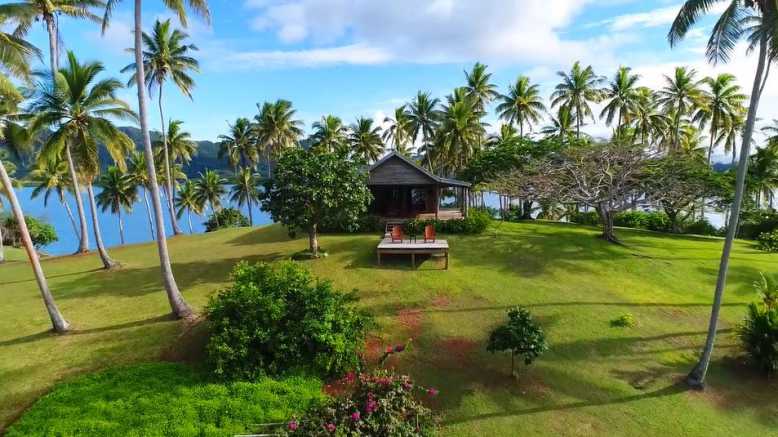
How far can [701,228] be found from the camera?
32.6 metres

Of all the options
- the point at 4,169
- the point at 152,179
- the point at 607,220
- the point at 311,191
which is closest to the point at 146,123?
the point at 152,179

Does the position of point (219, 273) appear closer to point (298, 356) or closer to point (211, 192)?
point (298, 356)

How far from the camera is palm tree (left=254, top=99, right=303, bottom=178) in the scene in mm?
42062

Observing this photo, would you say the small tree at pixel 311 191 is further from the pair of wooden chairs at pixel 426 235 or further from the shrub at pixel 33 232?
the shrub at pixel 33 232

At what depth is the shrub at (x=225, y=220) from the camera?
4453 cm

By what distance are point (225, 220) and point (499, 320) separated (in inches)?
1508

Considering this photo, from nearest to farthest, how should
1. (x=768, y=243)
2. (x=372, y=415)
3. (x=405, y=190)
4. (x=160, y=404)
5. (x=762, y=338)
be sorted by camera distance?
(x=372, y=415) < (x=160, y=404) < (x=762, y=338) < (x=768, y=243) < (x=405, y=190)

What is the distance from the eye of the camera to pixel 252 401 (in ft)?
30.7

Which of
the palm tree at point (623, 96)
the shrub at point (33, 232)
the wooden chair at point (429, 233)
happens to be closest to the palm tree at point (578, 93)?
A: the palm tree at point (623, 96)

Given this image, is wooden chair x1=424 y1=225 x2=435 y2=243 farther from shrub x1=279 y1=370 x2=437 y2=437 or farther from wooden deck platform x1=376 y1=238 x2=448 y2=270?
shrub x1=279 y1=370 x2=437 y2=437

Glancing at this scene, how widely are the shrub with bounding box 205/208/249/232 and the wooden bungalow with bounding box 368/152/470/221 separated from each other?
907 inches

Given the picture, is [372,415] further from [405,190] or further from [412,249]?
[405,190]

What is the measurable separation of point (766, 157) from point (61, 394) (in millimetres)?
42385

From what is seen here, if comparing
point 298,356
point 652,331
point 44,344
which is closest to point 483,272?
point 652,331
